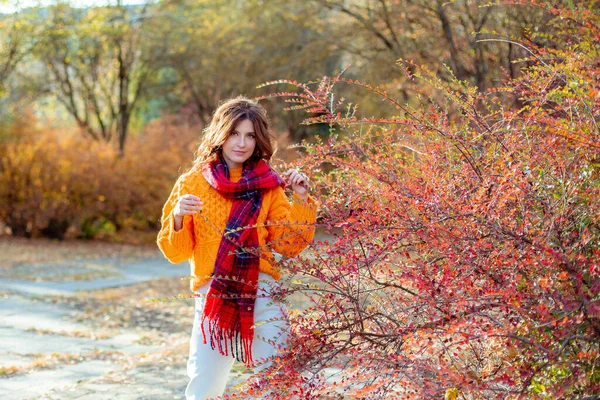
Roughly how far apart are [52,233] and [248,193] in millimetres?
14127

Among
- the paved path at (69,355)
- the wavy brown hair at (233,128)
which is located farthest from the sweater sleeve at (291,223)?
the paved path at (69,355)

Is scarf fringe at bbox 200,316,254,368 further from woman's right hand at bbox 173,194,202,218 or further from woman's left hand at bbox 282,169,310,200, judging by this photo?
woman's left hand at bbox 282,169,310,200

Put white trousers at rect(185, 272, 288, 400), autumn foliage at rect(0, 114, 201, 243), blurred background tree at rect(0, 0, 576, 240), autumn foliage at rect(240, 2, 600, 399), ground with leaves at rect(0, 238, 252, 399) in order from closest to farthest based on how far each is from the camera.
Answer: autumn foliage at rect(240, 2, 600, 399), white trousers at rect(185, 272, 288, 400), ground with leaves at rect(0, 238, 252, 399), blurred background tree at rect(0, 0, 576, 240), autumn foliage at rect(0, 114, 201, 243)

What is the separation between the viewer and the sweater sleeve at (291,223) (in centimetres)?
280

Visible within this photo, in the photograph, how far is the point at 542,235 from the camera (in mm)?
2387

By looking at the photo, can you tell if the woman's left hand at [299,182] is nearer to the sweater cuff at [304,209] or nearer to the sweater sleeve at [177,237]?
the sweater cuff at [304,209]

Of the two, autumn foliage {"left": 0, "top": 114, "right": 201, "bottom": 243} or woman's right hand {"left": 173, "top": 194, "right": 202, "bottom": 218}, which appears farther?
autumn foliage {"left": 0, "top": 114, "right": 201, "bottom": 243}

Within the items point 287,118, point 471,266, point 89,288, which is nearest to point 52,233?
point 89,288

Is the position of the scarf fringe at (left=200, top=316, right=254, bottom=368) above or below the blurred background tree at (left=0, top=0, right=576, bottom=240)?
below

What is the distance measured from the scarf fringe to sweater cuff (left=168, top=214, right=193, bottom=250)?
0.35m

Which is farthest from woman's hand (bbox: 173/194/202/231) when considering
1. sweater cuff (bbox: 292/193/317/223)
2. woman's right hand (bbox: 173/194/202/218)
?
sweater cuff (bbox: 292/193/317/223)

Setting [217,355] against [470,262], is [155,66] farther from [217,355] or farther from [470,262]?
[470,262]

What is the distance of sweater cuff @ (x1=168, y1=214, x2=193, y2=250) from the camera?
318cm

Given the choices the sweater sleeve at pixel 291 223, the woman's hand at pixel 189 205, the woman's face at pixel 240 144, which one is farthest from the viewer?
the woman's face at pixel 240 144
